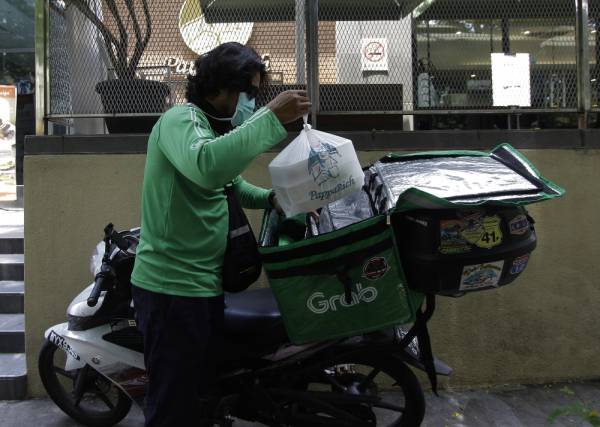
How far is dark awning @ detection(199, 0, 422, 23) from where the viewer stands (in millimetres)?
3771

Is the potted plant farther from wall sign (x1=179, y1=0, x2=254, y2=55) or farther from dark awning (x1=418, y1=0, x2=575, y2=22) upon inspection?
dark awning (x1=418, y1=0, x2=575, y2=22)

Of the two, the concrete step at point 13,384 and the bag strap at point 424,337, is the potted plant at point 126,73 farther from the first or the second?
the bag strap at point 424,337

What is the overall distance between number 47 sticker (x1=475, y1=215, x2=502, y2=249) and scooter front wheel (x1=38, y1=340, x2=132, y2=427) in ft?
7.14

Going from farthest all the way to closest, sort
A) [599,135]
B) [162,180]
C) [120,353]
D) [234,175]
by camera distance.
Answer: [599,135] → [120,353] → [162,180] → [234,175]

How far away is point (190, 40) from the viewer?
3.81 m

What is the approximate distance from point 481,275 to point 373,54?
220cm

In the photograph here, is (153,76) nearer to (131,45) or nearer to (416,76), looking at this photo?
(131,45)

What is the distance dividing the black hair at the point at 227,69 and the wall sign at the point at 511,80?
234cm

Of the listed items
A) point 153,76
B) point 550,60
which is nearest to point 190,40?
point 153,76

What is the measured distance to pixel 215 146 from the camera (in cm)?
178

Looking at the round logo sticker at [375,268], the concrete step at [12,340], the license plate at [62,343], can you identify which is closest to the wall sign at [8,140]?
the concrete step at [12,340]

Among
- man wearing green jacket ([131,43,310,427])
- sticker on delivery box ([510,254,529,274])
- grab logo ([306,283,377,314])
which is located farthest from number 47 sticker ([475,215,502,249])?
man wearing green jacket ([131,43,310,427])

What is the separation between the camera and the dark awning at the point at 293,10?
12.4 ft

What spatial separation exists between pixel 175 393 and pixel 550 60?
3.24m
